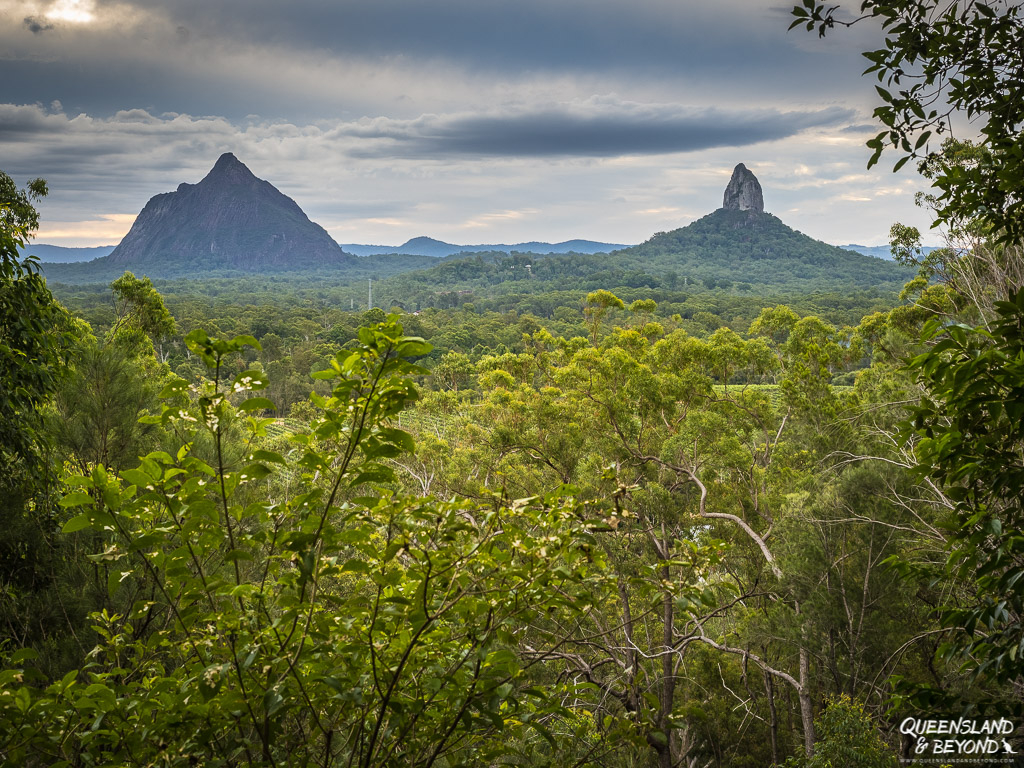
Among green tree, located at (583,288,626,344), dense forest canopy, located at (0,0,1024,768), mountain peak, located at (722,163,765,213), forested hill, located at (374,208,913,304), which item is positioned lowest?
dense forest canopy, located at (0,0,1024,768)

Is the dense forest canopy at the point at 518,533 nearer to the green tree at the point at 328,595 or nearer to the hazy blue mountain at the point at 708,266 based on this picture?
the green tree at the point at 328,595

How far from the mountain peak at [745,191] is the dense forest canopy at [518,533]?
5683 inches

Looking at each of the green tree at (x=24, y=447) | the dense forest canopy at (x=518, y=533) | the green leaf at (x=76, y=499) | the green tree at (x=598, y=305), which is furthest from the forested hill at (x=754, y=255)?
the green leaf at (x=76, y=499)

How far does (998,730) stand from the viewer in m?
2.59

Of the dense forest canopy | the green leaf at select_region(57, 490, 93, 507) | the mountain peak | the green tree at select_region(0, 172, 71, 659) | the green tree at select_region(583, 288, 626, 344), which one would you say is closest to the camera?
the green leaf at select_region(57, 490, 93, 507)

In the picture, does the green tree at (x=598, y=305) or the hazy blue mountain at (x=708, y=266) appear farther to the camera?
the hazy blue mountain at (x=708, y=266)

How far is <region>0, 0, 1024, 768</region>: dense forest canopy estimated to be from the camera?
1.59 meters

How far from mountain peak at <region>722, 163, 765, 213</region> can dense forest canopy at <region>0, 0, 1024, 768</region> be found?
144350 mm

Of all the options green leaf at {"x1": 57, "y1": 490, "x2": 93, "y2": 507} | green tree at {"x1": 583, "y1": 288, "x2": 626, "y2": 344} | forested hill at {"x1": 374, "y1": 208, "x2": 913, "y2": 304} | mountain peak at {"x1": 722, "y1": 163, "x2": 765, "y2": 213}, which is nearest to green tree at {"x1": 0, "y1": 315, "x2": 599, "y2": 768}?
green leaf at {"x1": 57, "y1": 490, "x2": 93, "y2": 507}

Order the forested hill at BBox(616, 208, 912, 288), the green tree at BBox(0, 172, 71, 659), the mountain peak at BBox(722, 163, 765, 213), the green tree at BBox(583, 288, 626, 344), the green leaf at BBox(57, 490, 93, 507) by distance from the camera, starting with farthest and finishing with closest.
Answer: the mountain peak at BBox(722, 163, 765, 213)
the forested hill at BBox(616, 208, 912, 288)
the green tree at BBox(583, 288, 626, 344)
the green tree at BBox(0, 172, 71, 659)
the green leaf at BBox(57, 490, 93, 507)

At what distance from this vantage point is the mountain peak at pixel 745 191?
14525 centimetres

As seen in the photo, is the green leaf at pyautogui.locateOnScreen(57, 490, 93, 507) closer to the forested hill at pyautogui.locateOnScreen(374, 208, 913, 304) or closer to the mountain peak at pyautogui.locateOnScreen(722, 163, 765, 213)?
the forested hill at pyautogui.locateOnScreen(374, 208, 913, 304)

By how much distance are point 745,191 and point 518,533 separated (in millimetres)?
159466

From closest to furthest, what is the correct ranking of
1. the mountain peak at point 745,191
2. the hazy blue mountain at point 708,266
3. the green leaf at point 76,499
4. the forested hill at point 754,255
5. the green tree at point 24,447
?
the green leaf at point 76,499 < the green tree at point 24,447 < the forested hill at point 754,255 < the hazy blue mountain at point 708,266 < the mountain peak at point 745,191
